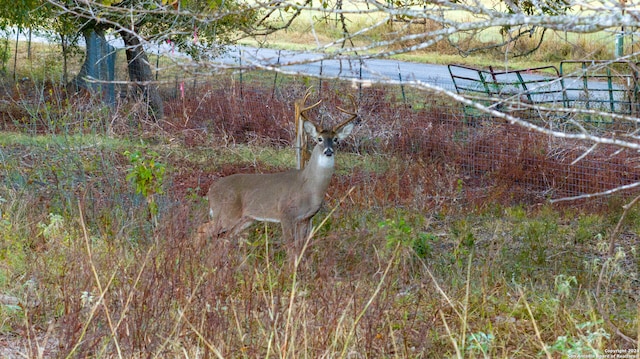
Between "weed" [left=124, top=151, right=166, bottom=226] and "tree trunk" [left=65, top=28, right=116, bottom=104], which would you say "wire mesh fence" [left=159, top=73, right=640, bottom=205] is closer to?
"tree trunk" [left=65, top=28, right=116, bottom=104]

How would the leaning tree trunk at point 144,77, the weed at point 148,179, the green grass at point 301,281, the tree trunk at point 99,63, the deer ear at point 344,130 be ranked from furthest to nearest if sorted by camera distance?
the tree trunk at point 99,63
the leaning tree trunk at point 144,77
the deer ear at point 344,130
the weed at point 148,179
the green grass at point 301,281

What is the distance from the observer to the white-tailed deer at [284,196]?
24.0ft

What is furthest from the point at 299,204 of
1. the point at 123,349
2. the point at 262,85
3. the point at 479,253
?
the point at 262,85

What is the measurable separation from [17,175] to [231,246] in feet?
11.9

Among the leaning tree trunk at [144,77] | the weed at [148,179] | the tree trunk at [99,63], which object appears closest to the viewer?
the weed at [148,179]

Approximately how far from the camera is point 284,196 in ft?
24.2

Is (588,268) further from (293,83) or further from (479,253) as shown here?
(293,83)

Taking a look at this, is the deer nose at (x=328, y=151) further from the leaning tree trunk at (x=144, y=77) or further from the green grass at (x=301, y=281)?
the leaning tree trunk at (x=144, y=77)

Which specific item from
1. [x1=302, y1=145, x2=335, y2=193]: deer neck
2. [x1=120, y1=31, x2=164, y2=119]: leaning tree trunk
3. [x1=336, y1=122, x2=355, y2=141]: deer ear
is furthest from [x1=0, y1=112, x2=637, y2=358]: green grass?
[x1=120, y1=31, x2=164, y2=119]: leaning tree trunk

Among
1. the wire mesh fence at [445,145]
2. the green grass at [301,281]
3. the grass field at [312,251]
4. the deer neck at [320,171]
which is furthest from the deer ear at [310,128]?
the wire mesh fence at [445,145]

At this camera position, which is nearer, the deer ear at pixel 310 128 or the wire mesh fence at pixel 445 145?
the deer ear at pixel 310 128

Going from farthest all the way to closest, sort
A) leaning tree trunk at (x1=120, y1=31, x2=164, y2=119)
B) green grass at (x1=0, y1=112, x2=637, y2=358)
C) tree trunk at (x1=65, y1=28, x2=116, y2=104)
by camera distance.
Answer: tree trunk at (x1=65, y1=28, x2=116, y2=104) → leaning tree trunk at (x1=120, y1=31, x2=164, y2=119) → green grass at (x1=0, y1=112, x2=637, y2=358)

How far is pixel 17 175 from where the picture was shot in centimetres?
827

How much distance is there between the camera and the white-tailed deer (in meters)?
7.32
